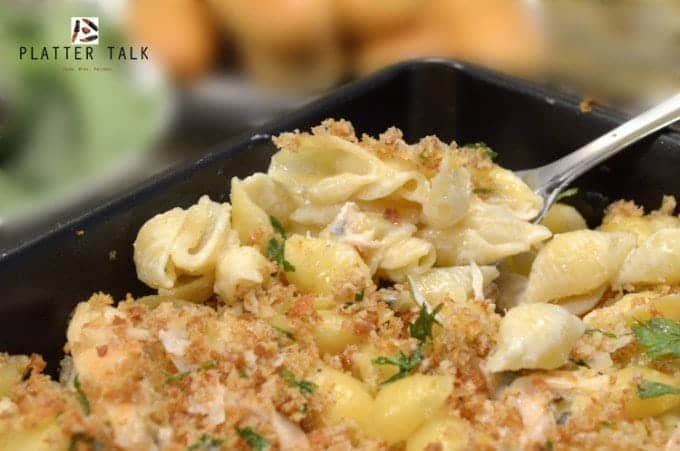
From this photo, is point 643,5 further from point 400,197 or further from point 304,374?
point 304,374

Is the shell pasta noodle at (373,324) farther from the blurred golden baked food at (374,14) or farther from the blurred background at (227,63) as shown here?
the blurred golden baked food at (374,14)

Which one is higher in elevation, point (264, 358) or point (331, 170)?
point (331, 170)

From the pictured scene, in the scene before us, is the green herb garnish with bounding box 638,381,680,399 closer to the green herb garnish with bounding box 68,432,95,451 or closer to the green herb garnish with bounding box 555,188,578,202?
the green herb garnish with bounding box 555,188,578,202

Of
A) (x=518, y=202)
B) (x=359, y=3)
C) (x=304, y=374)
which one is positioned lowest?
(x=304, y=374)

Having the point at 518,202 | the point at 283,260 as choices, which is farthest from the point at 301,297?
the point at 518,202

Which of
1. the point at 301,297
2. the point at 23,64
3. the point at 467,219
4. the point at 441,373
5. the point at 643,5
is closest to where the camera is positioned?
the point at 441,373

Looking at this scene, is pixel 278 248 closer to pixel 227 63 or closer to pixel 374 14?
pixel 227 63

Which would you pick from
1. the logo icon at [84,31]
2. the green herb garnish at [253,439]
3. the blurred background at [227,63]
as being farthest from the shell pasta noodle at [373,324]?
the logo icon at [84,31]
